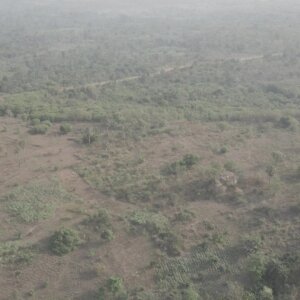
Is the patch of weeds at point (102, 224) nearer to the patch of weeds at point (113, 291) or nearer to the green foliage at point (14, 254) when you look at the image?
the green foliage at point (14, 254)

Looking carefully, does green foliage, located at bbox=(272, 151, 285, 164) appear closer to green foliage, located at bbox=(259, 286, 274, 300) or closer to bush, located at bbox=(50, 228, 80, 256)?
green foliage, located at bbox=(259, 286, 274, 300)

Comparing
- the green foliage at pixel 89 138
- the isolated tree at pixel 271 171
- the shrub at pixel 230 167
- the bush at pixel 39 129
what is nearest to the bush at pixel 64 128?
the bush at pixel 39 129

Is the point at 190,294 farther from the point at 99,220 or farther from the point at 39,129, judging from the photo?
the point at 39,129

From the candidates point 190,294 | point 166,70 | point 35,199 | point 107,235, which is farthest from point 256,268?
point 166,70

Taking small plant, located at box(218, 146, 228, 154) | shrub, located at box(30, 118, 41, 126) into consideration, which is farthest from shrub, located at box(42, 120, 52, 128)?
small plant, located at box(218, 146, 228, 154)

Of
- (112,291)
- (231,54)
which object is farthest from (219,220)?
(231,54)
